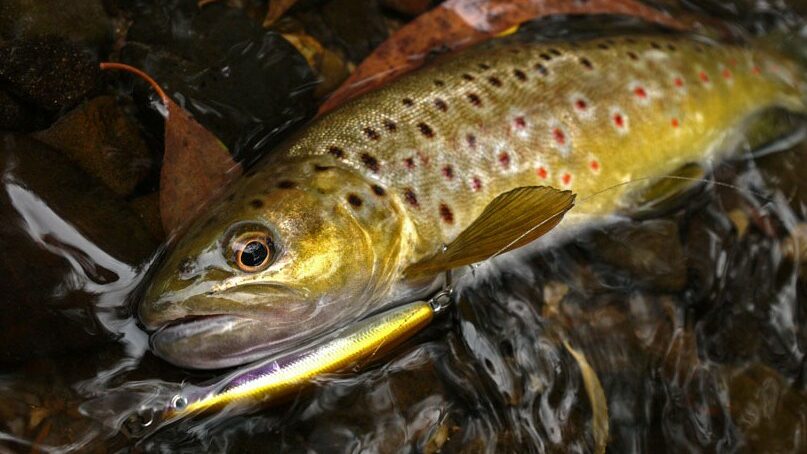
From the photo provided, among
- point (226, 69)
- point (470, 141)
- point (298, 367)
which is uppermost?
point (226, 69)

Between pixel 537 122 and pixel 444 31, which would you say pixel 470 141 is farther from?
pixel 444 31

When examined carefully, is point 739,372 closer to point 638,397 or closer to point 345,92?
point 638,397

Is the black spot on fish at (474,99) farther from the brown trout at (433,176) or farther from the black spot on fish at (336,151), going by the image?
the black spot on fish at (336,151)

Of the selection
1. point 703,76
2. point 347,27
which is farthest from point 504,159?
point 347,27

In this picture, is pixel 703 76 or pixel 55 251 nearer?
pixel 55 251

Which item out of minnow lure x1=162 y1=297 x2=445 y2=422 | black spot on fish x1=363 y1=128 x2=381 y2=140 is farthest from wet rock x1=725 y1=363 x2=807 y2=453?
black spot on fish x1=363 y1=128 x2=381 y2=140

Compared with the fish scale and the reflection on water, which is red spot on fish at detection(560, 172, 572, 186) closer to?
the fish scale

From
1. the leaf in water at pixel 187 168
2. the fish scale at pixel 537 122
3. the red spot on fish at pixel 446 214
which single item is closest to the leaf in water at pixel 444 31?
the fish scale at pixel 537 122
